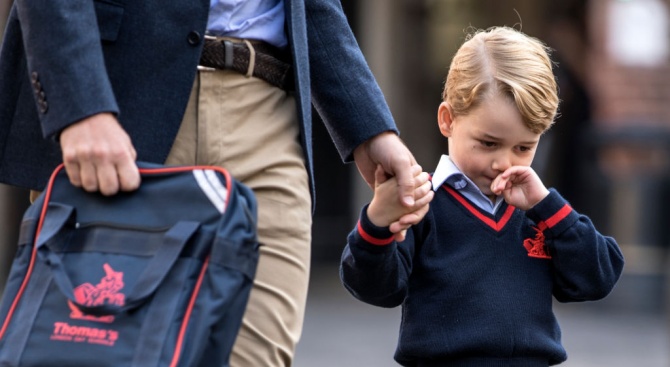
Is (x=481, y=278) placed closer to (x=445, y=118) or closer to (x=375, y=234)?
(x=375, y=234)

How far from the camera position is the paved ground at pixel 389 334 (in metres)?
8.06

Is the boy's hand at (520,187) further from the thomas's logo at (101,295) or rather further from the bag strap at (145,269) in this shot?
the thomas's logo at (101,295)

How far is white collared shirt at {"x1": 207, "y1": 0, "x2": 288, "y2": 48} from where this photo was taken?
297 centimetres

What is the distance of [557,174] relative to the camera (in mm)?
10586

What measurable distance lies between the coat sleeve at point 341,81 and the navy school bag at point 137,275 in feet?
1.96

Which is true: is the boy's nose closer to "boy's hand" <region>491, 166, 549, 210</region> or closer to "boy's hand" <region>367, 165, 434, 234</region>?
"boy's hand" <region>491, 166, 549, 210</region>

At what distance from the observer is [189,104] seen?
294 cm

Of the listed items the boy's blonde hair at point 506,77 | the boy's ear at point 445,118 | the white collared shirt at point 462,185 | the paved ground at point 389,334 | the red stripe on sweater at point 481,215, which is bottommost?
the paved ground at point 389,334

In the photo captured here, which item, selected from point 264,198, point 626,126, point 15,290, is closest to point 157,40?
point 264,198

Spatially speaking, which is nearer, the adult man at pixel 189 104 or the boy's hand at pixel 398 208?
the adult man at pixel 189 104

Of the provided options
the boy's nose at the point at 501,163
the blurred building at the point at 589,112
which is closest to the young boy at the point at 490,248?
the boy's nose at the point at 501,163

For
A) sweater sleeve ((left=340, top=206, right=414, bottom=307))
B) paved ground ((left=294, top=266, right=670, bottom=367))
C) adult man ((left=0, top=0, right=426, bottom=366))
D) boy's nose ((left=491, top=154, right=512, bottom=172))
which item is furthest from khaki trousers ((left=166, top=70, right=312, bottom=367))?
paved ground ((left=294, top=266, right=670, bottom=367))

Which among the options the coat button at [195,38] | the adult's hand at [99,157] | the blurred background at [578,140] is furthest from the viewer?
the blurred background at [578,140]

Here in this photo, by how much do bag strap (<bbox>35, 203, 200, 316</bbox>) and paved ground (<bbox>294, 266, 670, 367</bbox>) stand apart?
5046 millimetres
